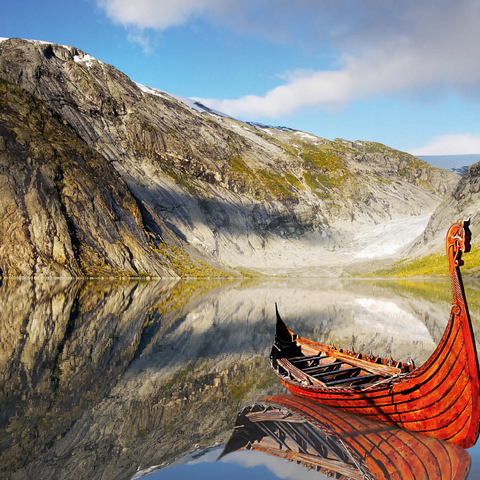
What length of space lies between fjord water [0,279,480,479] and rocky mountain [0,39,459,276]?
37248 mm

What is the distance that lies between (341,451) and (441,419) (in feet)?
8.67

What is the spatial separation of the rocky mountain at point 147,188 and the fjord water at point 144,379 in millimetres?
37248

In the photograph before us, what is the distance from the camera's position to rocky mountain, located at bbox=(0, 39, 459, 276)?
6631cm

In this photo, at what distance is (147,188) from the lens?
98125 mm

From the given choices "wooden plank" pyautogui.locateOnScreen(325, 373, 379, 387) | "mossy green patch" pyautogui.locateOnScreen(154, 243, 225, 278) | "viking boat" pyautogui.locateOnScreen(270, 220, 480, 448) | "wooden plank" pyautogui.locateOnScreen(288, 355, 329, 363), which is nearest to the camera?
"viking boat" pyautogui.locateOnScreen(270, 220, 480, 448)

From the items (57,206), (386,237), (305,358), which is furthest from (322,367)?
(386,237)

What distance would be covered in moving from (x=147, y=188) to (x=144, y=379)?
8727 cm

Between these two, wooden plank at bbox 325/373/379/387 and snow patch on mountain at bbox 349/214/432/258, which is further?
snow patch on mountain at bbox 349/214/432/258

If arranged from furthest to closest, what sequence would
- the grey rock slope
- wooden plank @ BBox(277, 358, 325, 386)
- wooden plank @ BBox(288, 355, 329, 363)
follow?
the grey rock slope, wooden plank @ BBox(288, 355, 329, 363), wooden plank @ BBox(277, 358, 325, 386)

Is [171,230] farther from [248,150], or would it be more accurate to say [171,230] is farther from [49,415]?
[49,415]

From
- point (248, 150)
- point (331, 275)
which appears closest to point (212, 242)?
point (331, 275)

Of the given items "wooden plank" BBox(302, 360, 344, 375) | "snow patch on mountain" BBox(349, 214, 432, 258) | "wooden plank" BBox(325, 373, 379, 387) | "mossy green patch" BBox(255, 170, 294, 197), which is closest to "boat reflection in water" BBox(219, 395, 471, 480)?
"wooden plank" BBox(325, 373, 379, 387)

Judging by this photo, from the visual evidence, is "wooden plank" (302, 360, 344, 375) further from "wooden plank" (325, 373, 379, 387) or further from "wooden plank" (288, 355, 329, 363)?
"wooden plank" (325, 373, 379, 387)

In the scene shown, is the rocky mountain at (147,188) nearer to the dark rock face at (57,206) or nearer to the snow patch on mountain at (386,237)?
the dark rock face at (57,206)
